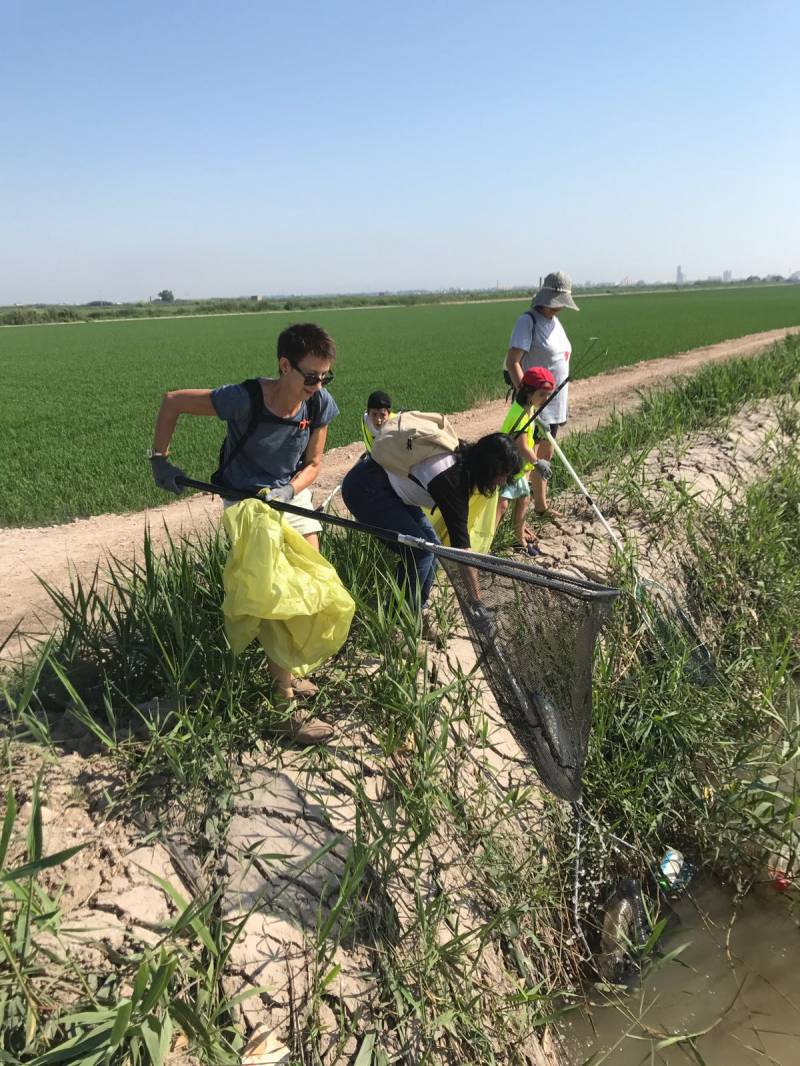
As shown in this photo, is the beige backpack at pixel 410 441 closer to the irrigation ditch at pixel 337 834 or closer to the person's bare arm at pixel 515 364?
the irrigation ditch at pixel 337 834

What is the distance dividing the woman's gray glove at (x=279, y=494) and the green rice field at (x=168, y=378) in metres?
2.42

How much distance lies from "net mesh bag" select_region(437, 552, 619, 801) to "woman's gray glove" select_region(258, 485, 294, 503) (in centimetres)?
75

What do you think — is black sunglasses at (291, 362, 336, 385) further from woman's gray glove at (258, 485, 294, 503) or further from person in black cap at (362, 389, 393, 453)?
person in black cap at (362, 389, 393, 453)

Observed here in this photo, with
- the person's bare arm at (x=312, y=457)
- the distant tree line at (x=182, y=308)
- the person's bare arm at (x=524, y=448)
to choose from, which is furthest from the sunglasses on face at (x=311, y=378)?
the distant tree line at (x=182, y=308)

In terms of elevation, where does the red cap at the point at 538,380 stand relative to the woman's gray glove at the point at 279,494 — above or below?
above

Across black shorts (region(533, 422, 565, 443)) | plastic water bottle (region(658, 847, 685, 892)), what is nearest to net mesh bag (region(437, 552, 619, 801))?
plastic water bottle (region(658, 847, 685, 892))

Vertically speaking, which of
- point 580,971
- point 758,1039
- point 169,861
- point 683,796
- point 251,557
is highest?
point 251,557

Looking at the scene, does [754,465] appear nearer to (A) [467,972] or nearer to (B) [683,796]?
(B) [683,796]

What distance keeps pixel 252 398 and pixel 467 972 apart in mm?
2197

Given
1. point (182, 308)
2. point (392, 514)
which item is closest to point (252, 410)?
point (392, 514)

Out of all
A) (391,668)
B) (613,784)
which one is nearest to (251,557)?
(391,668)

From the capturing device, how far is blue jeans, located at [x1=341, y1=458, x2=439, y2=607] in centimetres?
320

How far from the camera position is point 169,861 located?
2047 millimetres

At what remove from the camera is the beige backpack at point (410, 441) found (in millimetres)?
2918
